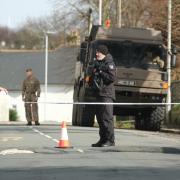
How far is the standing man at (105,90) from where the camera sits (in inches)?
Answer: 546

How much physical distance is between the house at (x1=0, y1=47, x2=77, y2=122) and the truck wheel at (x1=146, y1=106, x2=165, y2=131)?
4055cm

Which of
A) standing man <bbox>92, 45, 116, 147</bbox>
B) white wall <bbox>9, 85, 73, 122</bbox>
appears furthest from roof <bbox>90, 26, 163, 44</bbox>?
white wall <bbox>9, 85, 73, 122</bbox>

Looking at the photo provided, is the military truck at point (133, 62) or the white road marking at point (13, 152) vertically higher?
the military truck at point (133, 62)

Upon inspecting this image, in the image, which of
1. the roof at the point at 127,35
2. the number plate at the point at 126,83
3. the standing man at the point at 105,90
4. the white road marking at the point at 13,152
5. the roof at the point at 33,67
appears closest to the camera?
the white road marking at the point at 13,152

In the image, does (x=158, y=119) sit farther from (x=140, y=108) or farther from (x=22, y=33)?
(x=22, y=33)

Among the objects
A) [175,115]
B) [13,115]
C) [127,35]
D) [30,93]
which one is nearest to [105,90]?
[127,35]

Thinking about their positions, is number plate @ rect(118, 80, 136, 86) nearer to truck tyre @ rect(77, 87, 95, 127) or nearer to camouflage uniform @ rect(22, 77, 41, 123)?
truck tyre @ rect(77, 87, 95, 127)

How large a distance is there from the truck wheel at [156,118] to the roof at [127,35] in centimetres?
A: 248

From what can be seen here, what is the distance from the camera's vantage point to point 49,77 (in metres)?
71.5

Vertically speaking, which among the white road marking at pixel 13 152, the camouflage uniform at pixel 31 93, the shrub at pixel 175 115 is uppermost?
the camouflage uniform at pixel 31 93

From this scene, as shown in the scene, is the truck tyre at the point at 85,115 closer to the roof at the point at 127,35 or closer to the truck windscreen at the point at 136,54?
the truck windscreen at the point at 136,54

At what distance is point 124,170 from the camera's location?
10227 mm

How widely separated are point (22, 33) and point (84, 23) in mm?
43208

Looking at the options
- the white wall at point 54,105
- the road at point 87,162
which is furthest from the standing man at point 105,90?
the white wall at point 54,105
